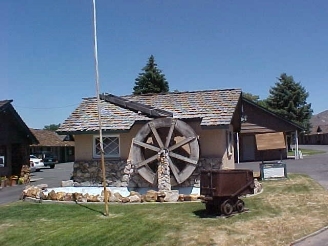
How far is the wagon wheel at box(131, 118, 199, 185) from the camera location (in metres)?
14.9

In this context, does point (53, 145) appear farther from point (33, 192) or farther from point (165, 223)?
point (165, 223)

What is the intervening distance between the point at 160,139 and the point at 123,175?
2.06m

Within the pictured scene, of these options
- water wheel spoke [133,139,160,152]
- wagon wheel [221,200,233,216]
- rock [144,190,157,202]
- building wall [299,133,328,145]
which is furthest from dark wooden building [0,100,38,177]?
building wall [299,133,328,145]

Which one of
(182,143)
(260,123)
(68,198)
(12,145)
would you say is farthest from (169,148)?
(260,123)

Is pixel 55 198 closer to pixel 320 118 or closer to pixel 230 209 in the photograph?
pixel 230 209

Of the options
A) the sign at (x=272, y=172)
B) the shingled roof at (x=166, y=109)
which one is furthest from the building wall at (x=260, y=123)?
the shingled roof at (x=166, y=109)

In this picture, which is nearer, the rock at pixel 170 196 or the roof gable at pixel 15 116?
the rock at pixel 170 196

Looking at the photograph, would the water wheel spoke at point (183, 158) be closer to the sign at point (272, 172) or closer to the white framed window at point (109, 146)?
the white framed window at point (109, 146)

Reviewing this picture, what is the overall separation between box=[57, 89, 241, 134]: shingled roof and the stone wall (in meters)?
1.37

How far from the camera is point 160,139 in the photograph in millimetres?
15367

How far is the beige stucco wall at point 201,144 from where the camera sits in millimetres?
15430

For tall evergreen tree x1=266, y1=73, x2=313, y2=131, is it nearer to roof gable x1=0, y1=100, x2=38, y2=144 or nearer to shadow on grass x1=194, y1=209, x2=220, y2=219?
roof gable x1=0, y1=100, x2=38, y2=144

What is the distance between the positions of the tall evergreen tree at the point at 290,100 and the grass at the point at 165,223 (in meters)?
41.8

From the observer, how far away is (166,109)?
1716 cm
